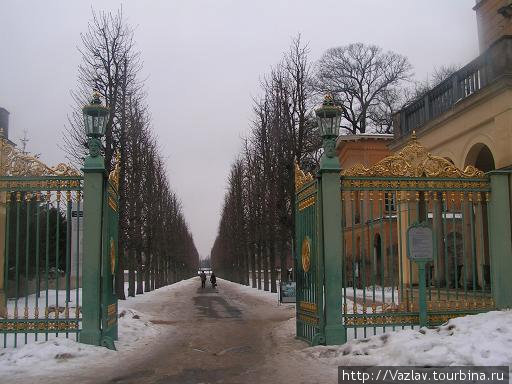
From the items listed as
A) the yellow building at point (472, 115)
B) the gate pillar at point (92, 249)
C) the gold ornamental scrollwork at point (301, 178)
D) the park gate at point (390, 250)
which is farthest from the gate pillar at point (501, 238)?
the gate pillar at point (92, 249)

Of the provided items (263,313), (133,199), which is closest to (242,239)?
(133,199)

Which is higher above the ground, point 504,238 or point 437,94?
point 437,94

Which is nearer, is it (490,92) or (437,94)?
(490,92)

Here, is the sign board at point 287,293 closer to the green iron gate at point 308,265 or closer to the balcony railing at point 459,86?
the balcony railing at point 459,86

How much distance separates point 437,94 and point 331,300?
897cm

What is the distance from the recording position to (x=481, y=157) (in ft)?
57.2

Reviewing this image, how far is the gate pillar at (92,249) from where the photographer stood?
1123 centimetres

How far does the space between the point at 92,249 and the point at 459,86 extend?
416 inches

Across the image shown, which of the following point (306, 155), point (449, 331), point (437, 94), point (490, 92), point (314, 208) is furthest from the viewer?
point (306, 155)

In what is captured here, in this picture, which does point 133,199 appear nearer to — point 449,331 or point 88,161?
point 88,161

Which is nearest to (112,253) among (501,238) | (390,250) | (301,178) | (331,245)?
(301,178)

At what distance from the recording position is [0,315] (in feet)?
37.8

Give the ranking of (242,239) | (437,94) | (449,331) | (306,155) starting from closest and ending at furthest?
(449,331) < (437,94) < (306,155) < (242,239)

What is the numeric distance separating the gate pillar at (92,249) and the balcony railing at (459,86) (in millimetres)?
9143
